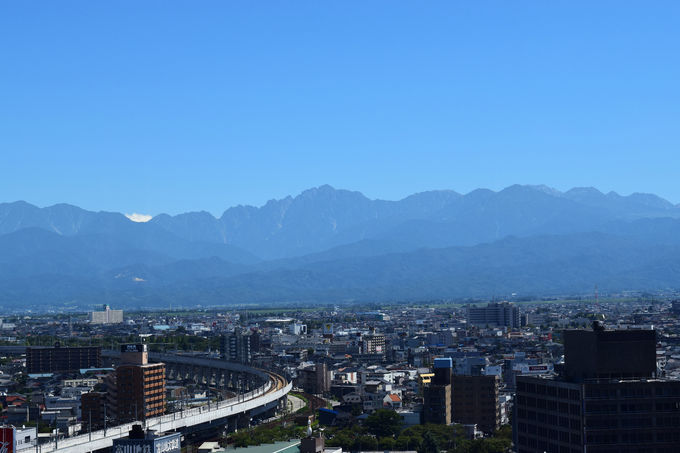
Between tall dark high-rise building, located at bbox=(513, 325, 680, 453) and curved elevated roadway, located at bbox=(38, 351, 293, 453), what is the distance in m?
25.4

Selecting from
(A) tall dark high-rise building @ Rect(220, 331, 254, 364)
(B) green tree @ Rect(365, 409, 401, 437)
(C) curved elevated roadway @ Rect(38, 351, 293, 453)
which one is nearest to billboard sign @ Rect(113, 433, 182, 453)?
(C) curved elevated roadway @ Rect(38, 351, 293, 453)

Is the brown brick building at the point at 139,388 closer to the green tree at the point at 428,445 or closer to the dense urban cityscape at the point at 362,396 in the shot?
the dense urban cityscape at the point at 362,396

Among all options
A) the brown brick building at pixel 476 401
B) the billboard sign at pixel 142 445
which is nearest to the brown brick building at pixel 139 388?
the brown brick building at pixel 476 401

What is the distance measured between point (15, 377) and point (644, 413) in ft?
376

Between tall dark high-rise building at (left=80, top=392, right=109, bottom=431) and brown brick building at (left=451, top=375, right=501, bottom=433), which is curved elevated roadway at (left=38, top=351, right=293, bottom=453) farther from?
brown brick building at (left=451, top=375, right=501, bottom=433)

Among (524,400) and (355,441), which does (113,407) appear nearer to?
(355,441)

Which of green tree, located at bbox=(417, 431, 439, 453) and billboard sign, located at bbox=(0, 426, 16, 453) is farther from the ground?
billboard sign, located at bbox=(0, 426, 16, 453)

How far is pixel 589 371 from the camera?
174 feet

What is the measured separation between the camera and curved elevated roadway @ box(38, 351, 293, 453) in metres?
65.2

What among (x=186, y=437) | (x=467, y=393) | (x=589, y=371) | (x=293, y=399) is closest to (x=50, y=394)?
(x=293, y=399)

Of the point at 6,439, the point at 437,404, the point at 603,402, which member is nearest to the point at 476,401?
the point at 437,404

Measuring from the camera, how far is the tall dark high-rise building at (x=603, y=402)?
5056 centimetres

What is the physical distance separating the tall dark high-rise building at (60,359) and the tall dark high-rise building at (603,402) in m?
118

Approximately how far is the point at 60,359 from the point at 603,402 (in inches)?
4968
